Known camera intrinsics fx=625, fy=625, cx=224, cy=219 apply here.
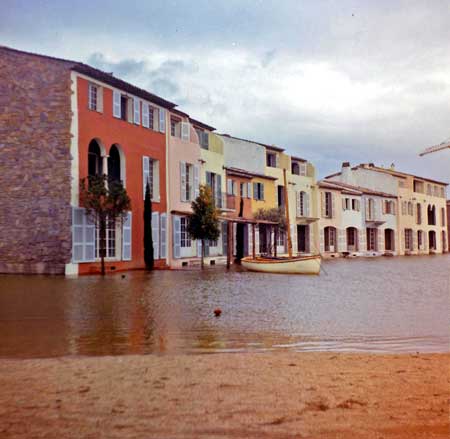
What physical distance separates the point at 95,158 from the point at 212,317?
14872 millimetres

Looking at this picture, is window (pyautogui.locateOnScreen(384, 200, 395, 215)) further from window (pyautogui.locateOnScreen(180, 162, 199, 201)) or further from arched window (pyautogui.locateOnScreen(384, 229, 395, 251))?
window (pyautogui.locateOnScreen(180, 162, 199, 201))

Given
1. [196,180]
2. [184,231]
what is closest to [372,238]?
[196,180]

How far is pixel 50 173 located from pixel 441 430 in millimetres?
20213

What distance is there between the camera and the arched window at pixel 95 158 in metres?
24.8

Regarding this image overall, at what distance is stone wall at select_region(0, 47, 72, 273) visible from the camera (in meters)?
22.3

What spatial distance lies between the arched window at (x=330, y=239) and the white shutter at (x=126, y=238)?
2629 cm

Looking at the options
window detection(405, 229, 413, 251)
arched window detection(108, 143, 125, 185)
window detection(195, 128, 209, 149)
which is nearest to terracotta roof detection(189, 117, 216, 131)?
window detection(195, 128, 209, 149)

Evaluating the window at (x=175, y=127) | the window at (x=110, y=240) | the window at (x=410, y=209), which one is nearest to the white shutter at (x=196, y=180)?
the window at (x=175, y=127)

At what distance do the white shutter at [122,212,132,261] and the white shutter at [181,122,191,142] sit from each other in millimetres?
6827

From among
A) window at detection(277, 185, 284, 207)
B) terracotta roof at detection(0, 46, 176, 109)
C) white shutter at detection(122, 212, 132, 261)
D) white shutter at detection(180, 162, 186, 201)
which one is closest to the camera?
terracotta roof at detection(0, 46, 176, 109)

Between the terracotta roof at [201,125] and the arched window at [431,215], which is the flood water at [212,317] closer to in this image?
the terracotta roof at [201,125]

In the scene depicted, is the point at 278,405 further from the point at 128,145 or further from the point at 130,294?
the point at 128,145

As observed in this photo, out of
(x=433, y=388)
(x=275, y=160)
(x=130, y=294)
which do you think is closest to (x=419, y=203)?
(x=275, y=160)

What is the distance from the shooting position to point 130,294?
16.2 meters
